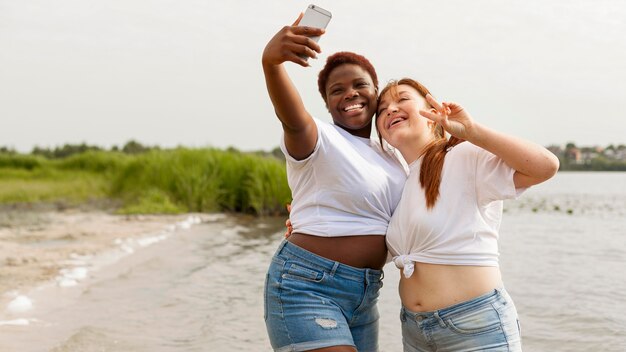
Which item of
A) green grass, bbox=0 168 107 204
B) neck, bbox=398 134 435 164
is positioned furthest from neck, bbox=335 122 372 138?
green grass, bbox=0 168 107 204

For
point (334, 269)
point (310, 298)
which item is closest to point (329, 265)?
point (334, 269)

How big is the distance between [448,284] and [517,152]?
56 cm

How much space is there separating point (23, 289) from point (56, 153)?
26074mm

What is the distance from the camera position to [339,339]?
267 cm

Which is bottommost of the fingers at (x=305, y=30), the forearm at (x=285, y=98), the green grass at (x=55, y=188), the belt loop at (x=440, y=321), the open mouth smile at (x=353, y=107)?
the green grass at (x=55, y=188)

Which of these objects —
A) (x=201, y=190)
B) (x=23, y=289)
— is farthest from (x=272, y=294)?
(x=201, y=190)

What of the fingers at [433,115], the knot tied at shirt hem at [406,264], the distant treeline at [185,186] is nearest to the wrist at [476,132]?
the fingers at [433,115]

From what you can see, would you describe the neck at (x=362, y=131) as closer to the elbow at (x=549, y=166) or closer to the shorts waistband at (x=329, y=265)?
the shorts waistband at (x=329, y=265)

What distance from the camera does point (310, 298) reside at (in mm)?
2689

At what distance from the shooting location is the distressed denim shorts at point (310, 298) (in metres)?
2.67

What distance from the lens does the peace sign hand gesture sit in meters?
2.53

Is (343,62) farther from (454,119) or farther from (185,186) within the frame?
(185,186)

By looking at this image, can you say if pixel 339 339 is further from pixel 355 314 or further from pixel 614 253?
pixel 614 253

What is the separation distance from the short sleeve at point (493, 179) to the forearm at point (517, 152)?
44 mm
